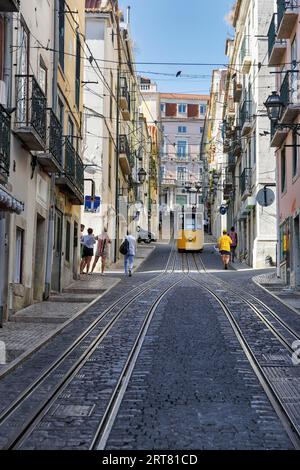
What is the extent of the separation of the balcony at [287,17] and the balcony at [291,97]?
1533 millimetres

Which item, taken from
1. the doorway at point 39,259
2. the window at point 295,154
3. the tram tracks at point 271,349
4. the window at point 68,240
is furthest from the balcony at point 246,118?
the doorway at point 39,259

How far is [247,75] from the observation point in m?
35.4

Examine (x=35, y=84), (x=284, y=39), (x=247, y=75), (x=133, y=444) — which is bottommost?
(x=133, y=444)

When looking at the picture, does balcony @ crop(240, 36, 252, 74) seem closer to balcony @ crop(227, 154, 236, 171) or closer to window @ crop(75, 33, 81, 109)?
balcony @ crop(227, 154, 236, 171)

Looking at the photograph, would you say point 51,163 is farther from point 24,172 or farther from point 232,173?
point 232,173

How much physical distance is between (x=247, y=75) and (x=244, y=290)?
1916cm

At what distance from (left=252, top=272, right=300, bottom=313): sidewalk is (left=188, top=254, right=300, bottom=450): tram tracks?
64 centimetres

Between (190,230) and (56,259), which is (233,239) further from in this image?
(56,259)

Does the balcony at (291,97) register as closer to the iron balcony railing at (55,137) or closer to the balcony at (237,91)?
the iron balcony railing at (55,137)

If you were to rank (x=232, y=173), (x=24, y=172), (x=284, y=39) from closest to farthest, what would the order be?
(x=24, y=172), (x=284, y=39), (x=232, y=173)

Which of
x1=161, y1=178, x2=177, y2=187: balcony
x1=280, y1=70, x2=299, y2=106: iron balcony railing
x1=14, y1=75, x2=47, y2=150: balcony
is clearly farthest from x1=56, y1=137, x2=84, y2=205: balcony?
x1=161, y1=178, x2=177, y2=187: balcony

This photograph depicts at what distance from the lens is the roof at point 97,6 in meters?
30.6

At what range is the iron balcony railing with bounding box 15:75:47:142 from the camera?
44.8 feet
